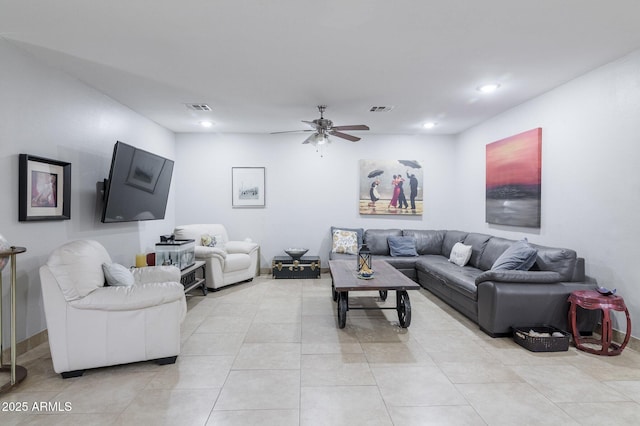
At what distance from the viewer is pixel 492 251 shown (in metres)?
4.54

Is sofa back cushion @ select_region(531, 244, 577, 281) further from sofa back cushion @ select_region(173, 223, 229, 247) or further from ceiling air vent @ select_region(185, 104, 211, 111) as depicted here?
sofa back cushion @ select_region(173, 223, 229, 247)

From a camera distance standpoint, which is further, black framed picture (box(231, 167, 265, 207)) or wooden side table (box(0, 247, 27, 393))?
black framed picture (box(231, 167, 265, 207))

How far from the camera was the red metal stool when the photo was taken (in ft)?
9.50

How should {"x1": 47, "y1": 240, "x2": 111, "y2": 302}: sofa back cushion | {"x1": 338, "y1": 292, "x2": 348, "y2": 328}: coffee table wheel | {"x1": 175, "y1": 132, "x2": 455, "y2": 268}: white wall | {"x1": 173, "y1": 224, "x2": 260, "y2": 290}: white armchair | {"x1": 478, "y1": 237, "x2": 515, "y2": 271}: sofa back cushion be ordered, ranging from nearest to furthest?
{"x1": 47, "y1": 240, "x2": 111, "y2": 302}: sofa back cushion, {"x1": 338, "y1": 292, "x2": 348, "y2": 328}: coffee table wheel, {"x1": 478, "y1": 237, "x2": 515, "y2": 271}: sofa back cushion, {"x1": 173, "y1": 224, "x2": 260, "y2": 290}: white armchair, {"x1": 175, "y1": 132, "x2": 455, "y2": 268}: white wall

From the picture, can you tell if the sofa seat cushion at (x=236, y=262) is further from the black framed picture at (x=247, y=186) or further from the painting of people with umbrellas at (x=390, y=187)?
the painting of people with umbrellas at (x=390, y=187)

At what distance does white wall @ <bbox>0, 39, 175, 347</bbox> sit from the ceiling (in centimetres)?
24

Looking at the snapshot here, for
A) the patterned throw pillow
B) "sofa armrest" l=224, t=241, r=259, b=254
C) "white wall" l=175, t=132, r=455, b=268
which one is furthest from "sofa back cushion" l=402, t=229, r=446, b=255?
"sofa armrest" l=224, t=241, r=259, b=254

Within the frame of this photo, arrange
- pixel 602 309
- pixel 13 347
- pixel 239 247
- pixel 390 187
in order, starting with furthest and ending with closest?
pixel 390 187
pixel 239 247
pixel 602 309
pixel 13 347

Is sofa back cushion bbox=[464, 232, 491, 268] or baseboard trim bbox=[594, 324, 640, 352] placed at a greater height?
sofa back cushion bbox=[464, 232, 491, 268]

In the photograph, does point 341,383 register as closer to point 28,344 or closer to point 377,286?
point 377,286

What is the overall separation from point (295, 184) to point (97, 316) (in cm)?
432

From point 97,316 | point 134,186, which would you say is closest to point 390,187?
point 134,186

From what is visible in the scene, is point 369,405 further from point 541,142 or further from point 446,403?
point 541,142

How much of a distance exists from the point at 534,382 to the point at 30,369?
4.03m
